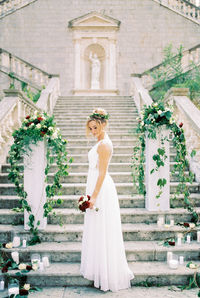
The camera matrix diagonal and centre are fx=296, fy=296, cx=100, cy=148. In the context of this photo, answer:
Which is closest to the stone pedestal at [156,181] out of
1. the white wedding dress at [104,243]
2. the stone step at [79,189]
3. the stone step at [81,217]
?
the stone step at [81,217]

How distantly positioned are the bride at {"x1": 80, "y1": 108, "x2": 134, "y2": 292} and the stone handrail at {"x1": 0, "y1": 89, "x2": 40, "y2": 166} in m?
2.86

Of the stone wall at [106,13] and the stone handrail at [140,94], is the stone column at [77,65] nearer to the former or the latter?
the stone wall at [106,13]

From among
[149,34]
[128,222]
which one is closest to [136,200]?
[128,222]

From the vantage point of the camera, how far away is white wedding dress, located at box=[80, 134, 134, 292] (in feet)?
10.3

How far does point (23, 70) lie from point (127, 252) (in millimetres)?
9076

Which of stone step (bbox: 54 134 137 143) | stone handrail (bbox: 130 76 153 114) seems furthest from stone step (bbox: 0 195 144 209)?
stone handrail (bbox: 130 76 153 114)

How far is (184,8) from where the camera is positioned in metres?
13.9

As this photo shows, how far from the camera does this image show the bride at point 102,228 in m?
3.15

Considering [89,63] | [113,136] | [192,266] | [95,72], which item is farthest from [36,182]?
[89,63]

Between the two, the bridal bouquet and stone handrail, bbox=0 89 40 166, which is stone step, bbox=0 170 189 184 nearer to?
stone handrail, bbox=0 89 40 166

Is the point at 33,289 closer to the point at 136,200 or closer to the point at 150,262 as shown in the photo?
the point at 150,262

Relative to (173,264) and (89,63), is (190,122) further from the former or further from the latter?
(89,63)

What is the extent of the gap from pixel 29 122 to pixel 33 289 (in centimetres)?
206

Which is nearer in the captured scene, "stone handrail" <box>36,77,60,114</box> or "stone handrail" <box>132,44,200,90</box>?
"stone handrail" <box>36,77,60,114</box>
